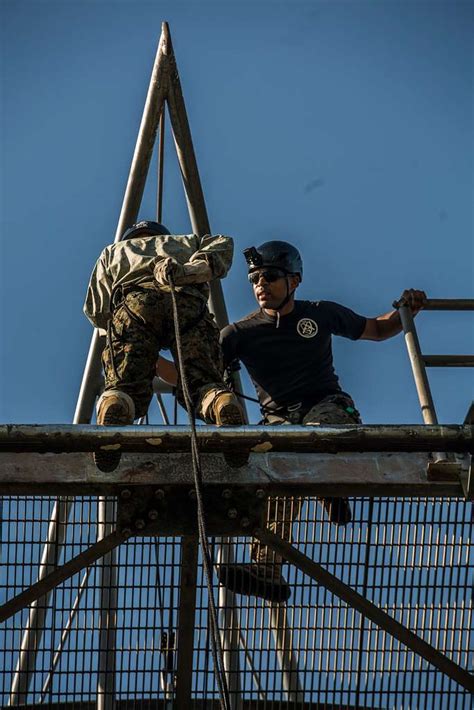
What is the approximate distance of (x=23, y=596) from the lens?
6.87 meters

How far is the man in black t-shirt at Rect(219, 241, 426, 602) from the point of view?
9336 mm

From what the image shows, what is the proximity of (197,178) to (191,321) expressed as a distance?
3.59 meters

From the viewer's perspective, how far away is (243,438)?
632 centimetres

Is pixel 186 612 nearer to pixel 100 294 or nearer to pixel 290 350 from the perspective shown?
pixel 100 294

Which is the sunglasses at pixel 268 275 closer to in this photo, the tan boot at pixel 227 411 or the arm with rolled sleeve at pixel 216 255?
the arm with rolled sleeve at pixel 216 255

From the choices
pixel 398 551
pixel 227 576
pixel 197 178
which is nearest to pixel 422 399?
pixel 398 551

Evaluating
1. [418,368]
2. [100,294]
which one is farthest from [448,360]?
[100,294]

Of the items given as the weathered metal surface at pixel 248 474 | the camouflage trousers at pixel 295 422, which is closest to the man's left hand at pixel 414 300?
the camouflage trousers at pixel 295 422

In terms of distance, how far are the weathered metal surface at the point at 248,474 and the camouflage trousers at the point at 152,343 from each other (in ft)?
3.83

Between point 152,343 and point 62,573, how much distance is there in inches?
81.4

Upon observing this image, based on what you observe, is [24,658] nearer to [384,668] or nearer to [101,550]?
[101,550]

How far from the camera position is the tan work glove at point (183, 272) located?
8141mm

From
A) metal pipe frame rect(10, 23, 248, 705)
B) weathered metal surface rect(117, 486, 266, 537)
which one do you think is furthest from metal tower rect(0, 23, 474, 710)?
metal pipe frame rect(10, 23, 248, 705)

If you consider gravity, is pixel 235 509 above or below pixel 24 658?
above
